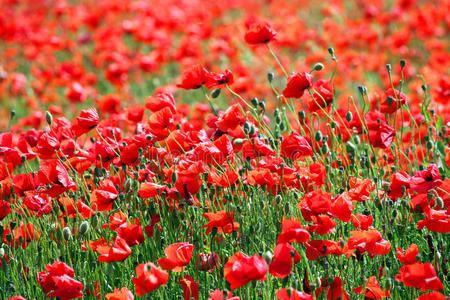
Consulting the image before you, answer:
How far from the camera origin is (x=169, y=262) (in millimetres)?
1896

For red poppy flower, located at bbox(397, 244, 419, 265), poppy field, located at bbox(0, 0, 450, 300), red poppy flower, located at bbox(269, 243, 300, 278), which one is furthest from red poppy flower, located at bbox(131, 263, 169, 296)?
red poppy flower, located at bbox(397, 244, 419, 265)

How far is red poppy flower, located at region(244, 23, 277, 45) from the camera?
2742 mm

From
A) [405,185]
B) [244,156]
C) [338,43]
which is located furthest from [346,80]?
[405,185]

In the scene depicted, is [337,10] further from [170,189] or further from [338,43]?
[170,189]

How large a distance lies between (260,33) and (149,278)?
1.41m

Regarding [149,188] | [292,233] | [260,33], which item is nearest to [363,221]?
[292,233]

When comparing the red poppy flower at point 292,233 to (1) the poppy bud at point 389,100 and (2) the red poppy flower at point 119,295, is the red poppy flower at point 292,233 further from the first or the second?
(1) the poppy bud at point 389,100

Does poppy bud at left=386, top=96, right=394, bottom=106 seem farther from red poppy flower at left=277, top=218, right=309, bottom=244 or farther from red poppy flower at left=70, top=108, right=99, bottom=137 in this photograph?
red poppy flower at left=70, top=108, right=99, bottom=137

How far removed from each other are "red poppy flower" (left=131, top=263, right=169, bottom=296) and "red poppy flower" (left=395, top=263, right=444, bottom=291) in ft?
2.28

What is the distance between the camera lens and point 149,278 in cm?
174

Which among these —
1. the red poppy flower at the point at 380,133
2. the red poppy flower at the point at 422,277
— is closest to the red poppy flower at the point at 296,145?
the red poppy flower at the point at 380,133

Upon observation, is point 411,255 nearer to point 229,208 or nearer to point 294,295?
point 294,295

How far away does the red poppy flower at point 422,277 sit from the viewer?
5.67ft

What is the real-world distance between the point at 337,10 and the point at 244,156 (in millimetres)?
5030
